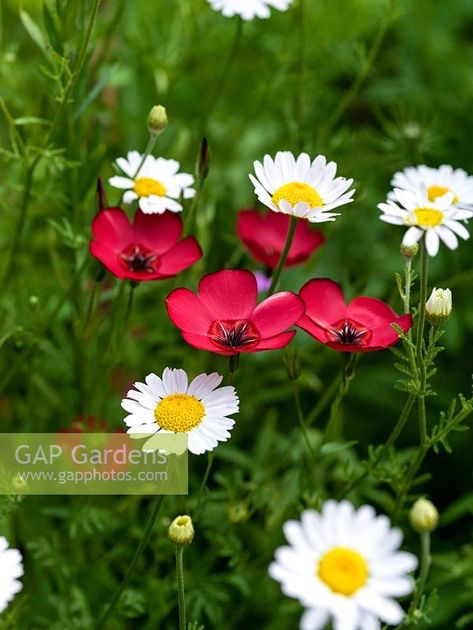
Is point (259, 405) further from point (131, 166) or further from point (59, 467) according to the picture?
point (131, 166)

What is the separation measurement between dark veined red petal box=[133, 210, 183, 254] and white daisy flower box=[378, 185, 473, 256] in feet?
0.64

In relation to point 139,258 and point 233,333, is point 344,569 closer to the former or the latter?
point 233,333

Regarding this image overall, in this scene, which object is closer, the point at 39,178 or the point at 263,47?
the point at 39,178

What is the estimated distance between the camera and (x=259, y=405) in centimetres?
124

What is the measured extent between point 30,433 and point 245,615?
306 mm

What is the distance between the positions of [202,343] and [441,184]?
0.87ft

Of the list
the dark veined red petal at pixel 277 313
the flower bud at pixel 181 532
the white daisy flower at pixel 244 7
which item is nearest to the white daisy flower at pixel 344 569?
the flower bud at pixel 181 532

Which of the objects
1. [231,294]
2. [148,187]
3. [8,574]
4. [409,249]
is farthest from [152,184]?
[8,574]

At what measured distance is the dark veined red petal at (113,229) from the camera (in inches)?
30.6

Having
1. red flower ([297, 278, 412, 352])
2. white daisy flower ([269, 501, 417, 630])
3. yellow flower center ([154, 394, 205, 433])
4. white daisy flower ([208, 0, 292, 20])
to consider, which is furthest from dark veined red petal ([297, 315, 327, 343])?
white daisy flower ([208, 0, 292, 20])

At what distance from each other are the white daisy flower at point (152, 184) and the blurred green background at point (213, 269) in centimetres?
7

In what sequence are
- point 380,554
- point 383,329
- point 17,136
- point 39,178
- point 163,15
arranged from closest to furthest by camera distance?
point 380,554 → point 383,329 → point 17,136 → point 39,178 → point 163,15

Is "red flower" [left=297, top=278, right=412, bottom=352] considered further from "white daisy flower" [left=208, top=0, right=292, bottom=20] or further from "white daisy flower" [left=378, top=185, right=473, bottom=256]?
"white daisy flower" [left=208, top=0, right=292, bottom=20]

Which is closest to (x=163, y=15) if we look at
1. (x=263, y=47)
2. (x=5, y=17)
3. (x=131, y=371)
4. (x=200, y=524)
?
(x=263, y=47)
